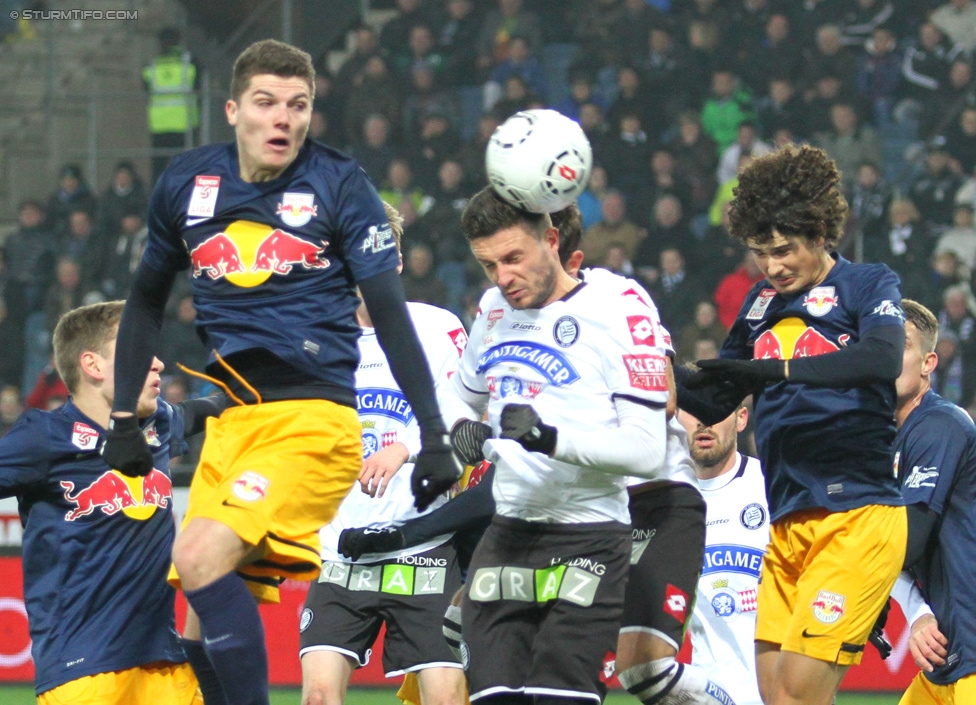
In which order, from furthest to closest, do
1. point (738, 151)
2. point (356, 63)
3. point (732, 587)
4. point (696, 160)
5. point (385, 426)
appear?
point (356, 63) < point (696, 160) < point (738, 151) < point (732, 587) < point (385, 426)

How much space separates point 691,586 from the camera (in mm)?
5266

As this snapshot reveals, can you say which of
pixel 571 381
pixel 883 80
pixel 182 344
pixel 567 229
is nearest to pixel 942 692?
pixel 571 381

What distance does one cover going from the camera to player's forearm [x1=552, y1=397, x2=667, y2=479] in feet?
14.5

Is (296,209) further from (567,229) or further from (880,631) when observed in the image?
(880,631)

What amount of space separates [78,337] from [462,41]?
1144cm

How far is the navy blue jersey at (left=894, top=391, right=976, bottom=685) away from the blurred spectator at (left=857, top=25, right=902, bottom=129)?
33.7 ft

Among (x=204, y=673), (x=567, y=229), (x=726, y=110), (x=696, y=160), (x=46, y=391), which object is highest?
(x=567, y=229)

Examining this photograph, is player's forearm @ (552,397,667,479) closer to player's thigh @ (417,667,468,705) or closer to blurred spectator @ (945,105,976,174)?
player's thigh @ (417,667,468,705)

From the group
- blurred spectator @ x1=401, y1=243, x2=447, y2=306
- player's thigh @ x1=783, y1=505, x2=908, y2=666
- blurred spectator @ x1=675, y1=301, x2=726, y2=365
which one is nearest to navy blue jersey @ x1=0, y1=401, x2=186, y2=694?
player's thigh @ x1=783, y1=505, x2=908, y2=666

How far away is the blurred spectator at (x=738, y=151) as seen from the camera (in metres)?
14.4

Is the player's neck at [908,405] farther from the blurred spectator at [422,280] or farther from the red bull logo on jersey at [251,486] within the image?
the blurred spectator at [422,280]

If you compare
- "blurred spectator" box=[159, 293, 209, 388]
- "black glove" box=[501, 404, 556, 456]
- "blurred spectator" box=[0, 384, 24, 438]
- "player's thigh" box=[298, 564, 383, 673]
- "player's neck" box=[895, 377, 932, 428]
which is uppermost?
"black glove" box=[501, 404, 556, 456]

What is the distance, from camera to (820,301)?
214 inches

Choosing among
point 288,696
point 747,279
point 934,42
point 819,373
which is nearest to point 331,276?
point 819,373
